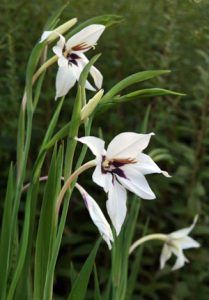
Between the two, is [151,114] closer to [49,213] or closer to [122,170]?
[49,213]

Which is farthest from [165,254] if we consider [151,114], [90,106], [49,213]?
[90,106]

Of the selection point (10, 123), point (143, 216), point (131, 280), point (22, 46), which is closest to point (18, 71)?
point (22, 46)

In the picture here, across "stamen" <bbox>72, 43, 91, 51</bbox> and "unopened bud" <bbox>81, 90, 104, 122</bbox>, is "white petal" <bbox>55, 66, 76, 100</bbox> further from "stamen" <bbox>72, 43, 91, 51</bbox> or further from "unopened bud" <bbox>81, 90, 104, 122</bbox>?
"unopened bud" <bbox>81, 90, 104, 122</bbox>

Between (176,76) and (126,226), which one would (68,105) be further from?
(126,226)

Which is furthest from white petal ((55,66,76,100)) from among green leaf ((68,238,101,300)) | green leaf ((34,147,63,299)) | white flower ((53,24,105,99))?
green leaf ((68,238,101,300))

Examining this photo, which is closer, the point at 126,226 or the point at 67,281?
the point at 126,226
